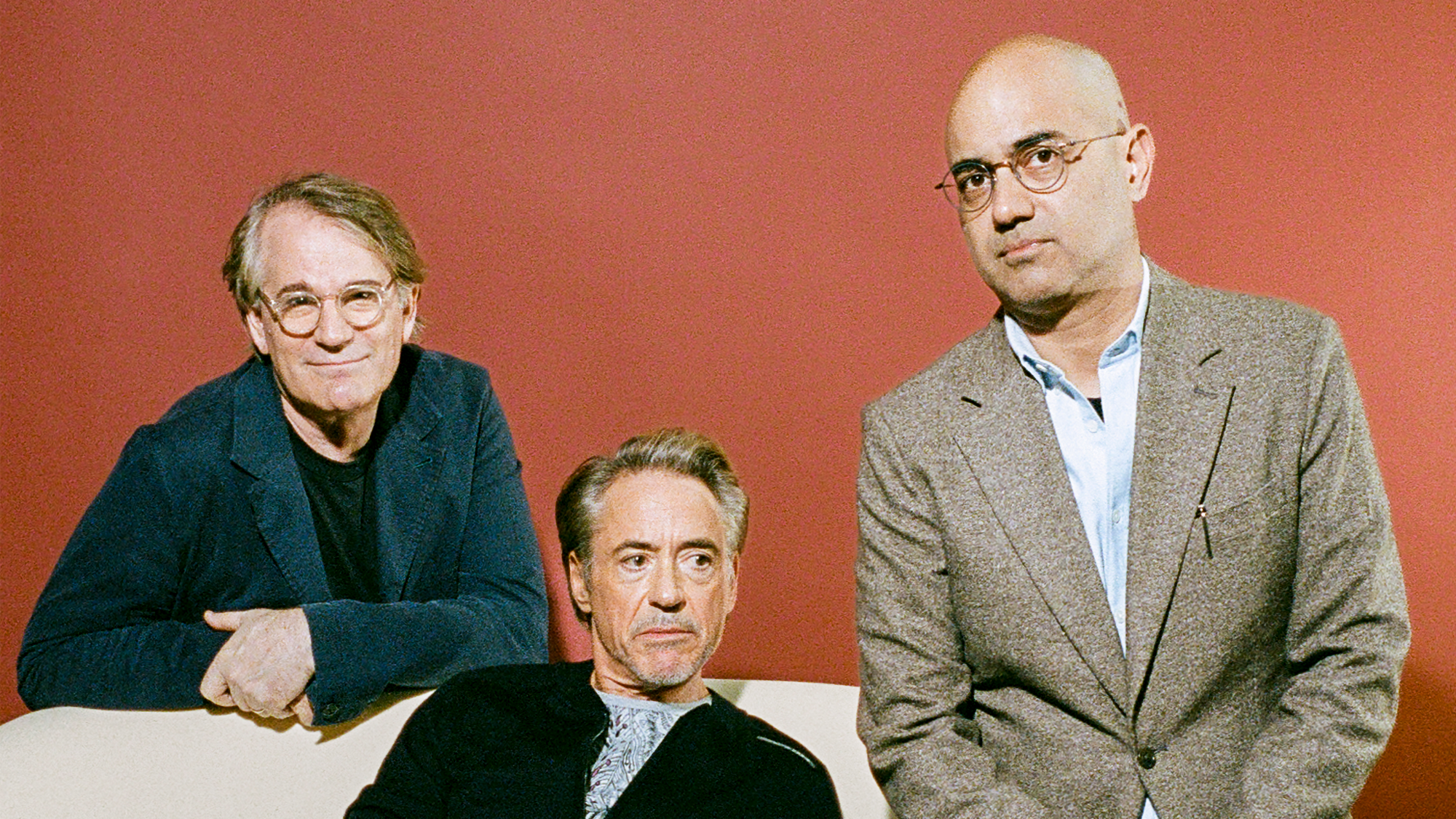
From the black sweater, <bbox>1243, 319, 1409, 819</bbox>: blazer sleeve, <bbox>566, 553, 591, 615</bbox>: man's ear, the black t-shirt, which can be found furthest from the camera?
the black t-shirt

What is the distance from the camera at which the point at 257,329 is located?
232 cm

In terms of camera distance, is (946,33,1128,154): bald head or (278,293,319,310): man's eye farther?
(278,293,319,310): man's eye

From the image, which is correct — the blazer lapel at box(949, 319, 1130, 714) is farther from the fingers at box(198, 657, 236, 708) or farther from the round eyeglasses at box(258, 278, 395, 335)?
the fingers at box(198, 657, 236, 708)

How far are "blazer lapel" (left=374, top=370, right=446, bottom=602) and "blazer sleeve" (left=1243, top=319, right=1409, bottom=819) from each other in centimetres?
153

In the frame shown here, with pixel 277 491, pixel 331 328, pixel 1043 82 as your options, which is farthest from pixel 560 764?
pixel 1043 82

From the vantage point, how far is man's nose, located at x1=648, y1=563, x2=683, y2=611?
2.11m

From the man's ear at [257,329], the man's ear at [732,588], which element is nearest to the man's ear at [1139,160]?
the man's ear at [732,588]

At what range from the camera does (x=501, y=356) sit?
9.77 ft

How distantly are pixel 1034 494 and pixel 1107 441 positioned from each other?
0.46ft

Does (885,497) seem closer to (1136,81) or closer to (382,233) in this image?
(382,233)

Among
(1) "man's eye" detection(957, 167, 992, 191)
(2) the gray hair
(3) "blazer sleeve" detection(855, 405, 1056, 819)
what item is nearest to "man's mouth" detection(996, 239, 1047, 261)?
(1) "man's eye" detection(957, 167, 992, 191)

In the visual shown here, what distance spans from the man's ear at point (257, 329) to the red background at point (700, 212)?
2.22ft

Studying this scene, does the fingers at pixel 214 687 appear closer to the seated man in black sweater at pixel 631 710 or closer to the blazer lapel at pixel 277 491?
the blazer lapel at pixel 277 491

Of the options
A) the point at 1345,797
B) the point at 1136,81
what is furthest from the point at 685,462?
the point at 1136,81
